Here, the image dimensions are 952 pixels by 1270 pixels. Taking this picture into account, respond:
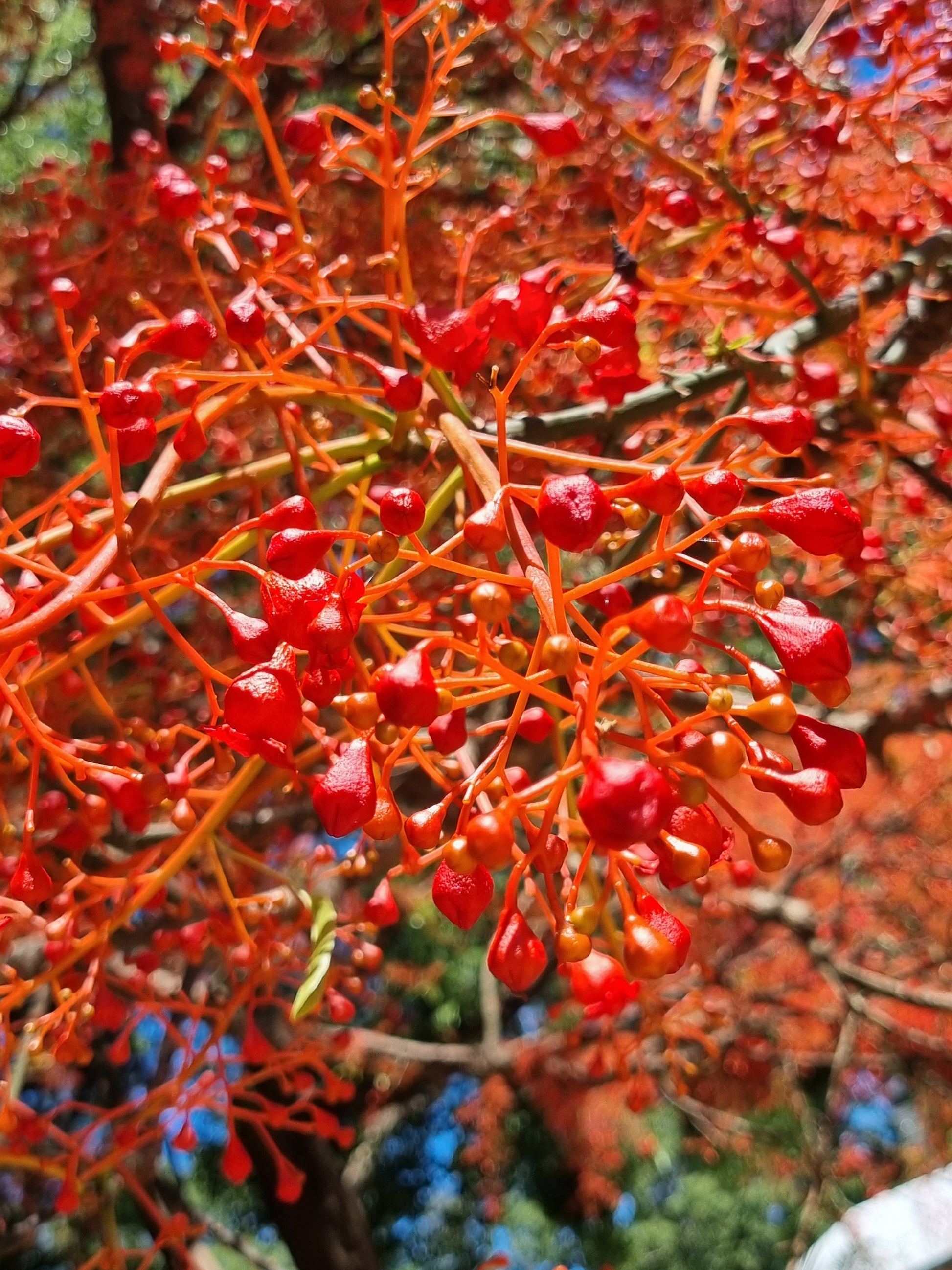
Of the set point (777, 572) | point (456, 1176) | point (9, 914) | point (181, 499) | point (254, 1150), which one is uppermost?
point (181, 499)

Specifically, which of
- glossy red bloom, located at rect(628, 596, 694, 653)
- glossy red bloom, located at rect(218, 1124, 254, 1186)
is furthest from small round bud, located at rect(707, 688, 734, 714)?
glossy red bloom, located at rect(218, 1124, 254, 1186)

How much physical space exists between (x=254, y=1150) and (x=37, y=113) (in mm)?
3295

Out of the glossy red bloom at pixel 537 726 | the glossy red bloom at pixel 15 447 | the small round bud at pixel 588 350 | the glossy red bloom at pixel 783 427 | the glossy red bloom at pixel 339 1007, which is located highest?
the glossy red bloom at pixel 15 447

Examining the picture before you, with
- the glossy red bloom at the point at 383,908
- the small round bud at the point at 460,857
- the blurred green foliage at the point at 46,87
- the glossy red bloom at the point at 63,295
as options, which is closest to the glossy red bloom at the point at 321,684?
the small round bud at the point at 460,857

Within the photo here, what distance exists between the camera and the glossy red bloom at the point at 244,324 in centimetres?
66

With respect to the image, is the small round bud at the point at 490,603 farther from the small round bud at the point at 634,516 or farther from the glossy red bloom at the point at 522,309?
the glossy red bloom at the point at 522,309

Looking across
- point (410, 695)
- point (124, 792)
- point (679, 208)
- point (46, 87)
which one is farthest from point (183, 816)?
point (46, 87)

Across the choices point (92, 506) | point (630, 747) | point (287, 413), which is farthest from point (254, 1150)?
point (630, 747)

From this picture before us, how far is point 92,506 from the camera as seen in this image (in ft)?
2.99

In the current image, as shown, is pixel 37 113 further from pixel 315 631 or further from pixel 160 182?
pixel 315 631

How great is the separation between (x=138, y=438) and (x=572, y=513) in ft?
1.01

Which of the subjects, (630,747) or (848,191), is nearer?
(630,747)

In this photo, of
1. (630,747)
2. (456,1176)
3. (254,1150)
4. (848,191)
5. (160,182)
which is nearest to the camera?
(630,747)

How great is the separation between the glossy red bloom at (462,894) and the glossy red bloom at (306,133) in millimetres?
667
